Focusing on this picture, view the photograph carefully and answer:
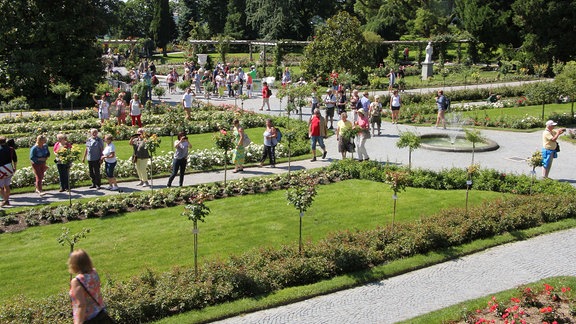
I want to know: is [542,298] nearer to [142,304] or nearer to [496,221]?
[496,221]

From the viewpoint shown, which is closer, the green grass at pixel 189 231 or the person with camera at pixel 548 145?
the green grass at pixel 189 231

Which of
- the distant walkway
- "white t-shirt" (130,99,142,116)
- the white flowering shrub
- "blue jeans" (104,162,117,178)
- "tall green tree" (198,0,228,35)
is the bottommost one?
the distant walkway

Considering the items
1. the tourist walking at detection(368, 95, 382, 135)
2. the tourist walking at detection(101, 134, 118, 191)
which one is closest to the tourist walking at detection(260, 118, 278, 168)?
the tourist walking at detection(101, 134, 118, 191)

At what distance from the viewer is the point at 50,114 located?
28.7 m

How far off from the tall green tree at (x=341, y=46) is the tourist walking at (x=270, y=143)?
14.1m

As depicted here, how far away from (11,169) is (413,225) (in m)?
9.59

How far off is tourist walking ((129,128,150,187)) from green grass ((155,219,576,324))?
7.34 metres

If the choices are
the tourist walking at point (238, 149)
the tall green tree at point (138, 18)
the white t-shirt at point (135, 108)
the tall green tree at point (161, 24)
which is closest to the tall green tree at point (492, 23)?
the white t-shirt at point (135, 108)

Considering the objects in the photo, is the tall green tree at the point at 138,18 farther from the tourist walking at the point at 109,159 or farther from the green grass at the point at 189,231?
the green grass at the point at 189,231

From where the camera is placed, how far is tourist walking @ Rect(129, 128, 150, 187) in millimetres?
15766

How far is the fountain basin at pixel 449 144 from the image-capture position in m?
19.8

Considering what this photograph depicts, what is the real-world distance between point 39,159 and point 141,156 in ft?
8.39

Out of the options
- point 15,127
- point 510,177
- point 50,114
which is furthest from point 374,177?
point 50,114

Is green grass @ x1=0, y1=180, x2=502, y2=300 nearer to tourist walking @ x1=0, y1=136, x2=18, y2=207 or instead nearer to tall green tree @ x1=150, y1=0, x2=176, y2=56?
tourist walking @ x1=0, y1=136, x2=18, y2=207
